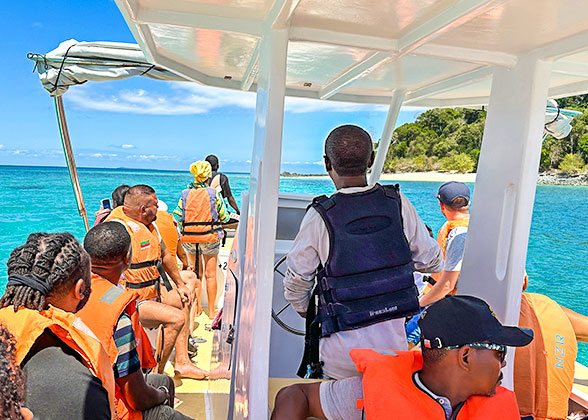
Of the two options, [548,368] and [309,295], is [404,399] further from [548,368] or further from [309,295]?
[548,368]

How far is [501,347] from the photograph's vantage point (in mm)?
1447

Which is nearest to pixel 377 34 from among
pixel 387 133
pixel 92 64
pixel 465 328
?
pixel 465 328

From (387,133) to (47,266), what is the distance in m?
3.17

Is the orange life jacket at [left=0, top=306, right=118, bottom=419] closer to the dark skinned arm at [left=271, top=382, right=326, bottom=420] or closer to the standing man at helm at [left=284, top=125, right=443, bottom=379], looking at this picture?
the dark skinned arm at [left=271, top=382, right=326, bottom=420]

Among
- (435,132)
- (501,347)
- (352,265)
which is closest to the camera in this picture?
(501,347)

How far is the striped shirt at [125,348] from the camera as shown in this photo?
6.57 feet

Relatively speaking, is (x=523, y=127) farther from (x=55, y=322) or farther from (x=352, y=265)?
(x=55, y=322)

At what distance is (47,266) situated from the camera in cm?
168

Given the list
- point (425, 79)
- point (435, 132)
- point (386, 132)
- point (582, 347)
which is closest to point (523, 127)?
point (425, 79)

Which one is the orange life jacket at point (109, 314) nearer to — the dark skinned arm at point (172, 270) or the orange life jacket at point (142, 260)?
the orange life jacket at point (142, 260)

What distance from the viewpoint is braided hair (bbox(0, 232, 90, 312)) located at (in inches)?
63.1

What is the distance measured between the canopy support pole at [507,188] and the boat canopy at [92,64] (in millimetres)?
2031

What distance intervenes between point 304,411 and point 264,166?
2.99 ft

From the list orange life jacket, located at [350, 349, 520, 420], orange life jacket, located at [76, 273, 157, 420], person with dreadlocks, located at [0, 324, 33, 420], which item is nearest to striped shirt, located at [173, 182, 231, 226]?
orange life jacket, located at [76, 273, 157, 420]
